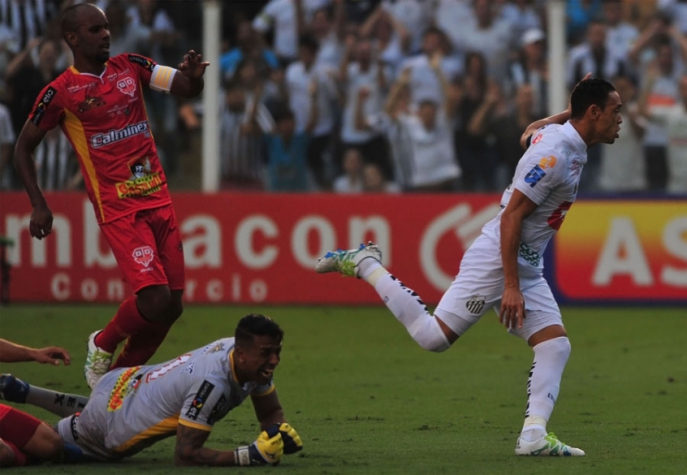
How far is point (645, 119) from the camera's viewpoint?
15.5m

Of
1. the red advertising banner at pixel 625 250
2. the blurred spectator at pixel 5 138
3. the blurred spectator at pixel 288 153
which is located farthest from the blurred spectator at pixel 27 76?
the red advertising banner at pixel 625 250

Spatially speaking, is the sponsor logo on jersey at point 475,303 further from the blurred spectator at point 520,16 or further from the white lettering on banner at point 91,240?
the blurred spectator at point 520,16

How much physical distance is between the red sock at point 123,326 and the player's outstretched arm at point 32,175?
0.66 meters

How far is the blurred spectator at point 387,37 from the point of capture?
15742 millimetres

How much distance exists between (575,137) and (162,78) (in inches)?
104

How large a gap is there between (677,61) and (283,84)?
511 centimetres

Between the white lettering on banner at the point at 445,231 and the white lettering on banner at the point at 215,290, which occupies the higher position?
the white lettering on banner at the point at 445,231

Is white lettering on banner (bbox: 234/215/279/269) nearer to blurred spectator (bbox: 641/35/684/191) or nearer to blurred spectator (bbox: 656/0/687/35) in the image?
blurred spectator (bbox: 641/35/684/191)

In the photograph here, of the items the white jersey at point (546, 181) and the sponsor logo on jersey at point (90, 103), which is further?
the sponsor logo on jersey at point (90, 103)

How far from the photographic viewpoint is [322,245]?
49.2ft

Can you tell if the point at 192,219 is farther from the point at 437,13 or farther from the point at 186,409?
the point at 186,409

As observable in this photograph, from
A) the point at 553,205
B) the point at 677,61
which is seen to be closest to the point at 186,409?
the point at 553,205

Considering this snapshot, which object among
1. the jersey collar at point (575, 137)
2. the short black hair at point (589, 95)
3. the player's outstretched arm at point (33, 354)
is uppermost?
the short black hair at point (589, 95)

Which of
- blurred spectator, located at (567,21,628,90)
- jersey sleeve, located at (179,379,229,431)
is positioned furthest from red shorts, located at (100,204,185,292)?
blurred spectator, located at (567,21,628,90)
